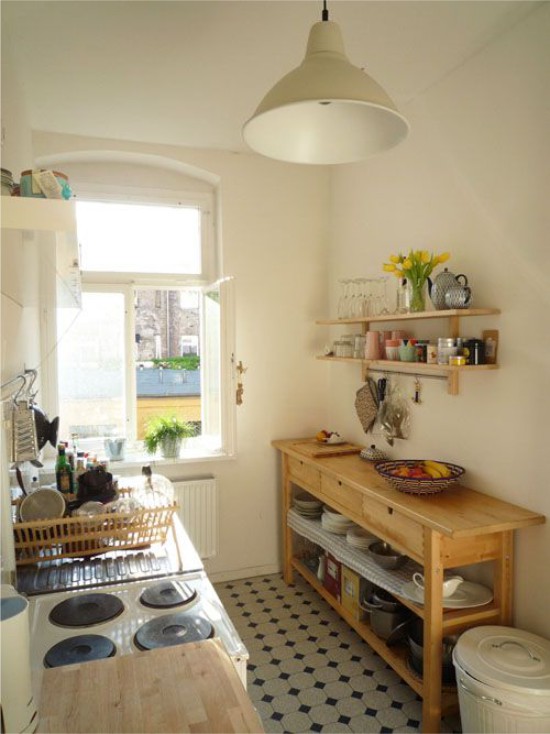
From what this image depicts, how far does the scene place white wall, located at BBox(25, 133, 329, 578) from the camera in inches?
141

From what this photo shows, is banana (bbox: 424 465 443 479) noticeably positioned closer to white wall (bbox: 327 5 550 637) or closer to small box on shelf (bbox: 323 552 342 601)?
white wall (bbox: 327 5 550 637)

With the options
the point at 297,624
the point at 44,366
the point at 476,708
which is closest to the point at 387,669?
the point at 297,624

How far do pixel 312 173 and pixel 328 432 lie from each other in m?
1.80

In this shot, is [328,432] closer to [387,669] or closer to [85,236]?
[387,669]

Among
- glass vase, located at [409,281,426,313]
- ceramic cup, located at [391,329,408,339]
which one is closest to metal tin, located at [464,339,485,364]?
glass vase, located at [409,281,426,313]

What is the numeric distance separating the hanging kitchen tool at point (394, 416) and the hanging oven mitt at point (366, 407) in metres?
0.10

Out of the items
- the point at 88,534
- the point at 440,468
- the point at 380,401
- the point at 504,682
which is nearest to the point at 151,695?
the point at 88,534

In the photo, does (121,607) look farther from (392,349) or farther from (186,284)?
(186,284)

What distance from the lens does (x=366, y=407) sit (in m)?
3.27

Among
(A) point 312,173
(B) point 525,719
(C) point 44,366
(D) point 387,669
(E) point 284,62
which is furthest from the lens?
(A) point 312,173

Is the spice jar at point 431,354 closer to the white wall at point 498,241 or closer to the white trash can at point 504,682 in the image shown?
the white wall at point 498,241

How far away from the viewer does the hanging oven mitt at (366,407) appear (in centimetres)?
322

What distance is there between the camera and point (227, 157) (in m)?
3.54

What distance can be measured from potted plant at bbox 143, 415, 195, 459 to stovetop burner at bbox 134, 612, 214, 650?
1.85 metres
